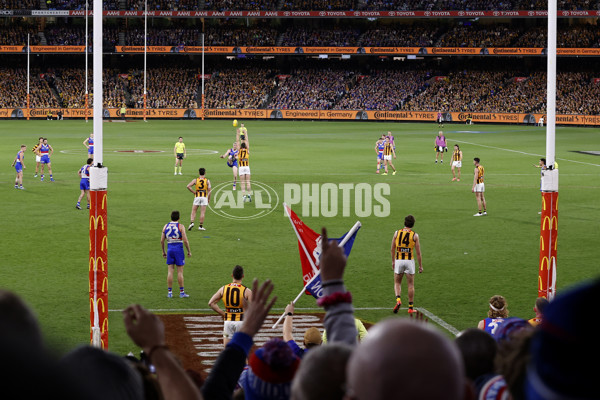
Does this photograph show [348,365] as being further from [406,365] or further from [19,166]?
[19,166]

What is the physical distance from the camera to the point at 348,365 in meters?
2.12

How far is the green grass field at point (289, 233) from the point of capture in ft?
56.7

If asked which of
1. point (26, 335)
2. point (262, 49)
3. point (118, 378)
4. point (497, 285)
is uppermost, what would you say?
point (262, 49)

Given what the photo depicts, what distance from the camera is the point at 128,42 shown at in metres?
91.9

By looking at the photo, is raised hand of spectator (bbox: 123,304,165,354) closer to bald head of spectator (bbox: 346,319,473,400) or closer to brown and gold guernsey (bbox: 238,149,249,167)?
bald head of spectator (bbox: 346,319,473,400)

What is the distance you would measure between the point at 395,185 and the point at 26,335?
35.3 m

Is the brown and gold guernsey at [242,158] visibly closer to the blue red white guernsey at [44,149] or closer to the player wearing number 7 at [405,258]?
the blue red white guernsey at [44,149]

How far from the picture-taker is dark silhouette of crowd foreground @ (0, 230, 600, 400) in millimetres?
1387

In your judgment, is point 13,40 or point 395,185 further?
point 13,40

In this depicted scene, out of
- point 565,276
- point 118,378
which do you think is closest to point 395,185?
point 565,276

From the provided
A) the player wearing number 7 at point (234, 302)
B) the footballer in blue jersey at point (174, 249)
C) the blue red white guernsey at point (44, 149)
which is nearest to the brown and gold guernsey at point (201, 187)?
the footballer in blue jersey at point (174, 249)

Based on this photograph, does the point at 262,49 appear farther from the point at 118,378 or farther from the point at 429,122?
the point at 118,378

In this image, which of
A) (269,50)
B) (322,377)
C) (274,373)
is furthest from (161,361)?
(269,50)

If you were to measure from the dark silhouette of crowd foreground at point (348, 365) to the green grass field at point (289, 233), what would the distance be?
0.18m
